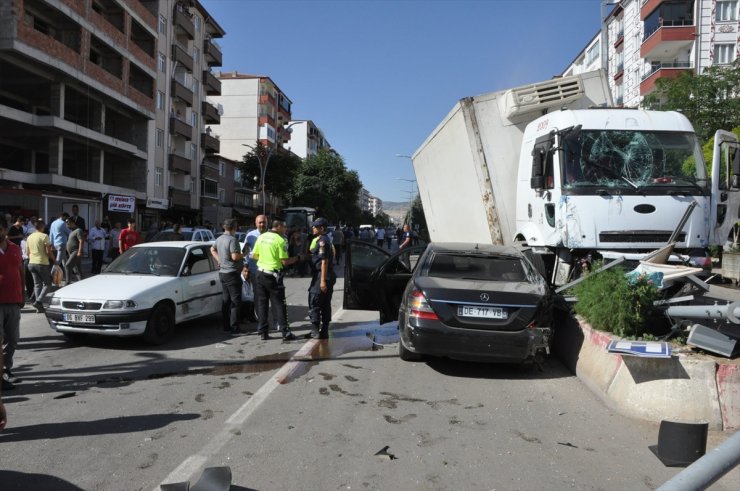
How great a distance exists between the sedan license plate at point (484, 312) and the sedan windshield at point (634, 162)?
8.24 ft

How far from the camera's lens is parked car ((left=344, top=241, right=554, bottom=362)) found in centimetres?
588

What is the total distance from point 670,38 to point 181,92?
35562mm

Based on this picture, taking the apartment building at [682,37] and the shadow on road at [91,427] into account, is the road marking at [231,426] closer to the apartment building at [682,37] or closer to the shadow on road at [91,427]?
the shadow on road at [91,427]

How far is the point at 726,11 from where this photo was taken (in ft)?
119

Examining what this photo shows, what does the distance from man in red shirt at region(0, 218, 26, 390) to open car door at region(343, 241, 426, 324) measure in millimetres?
4583

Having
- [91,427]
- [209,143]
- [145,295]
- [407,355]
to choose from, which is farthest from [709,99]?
[209,143]

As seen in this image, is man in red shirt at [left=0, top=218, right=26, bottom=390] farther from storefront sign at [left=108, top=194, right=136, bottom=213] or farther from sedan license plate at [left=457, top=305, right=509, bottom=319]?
storefront sign at [left=108, top=194, right=136, bottom=213]

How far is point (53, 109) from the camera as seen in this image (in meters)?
27.4

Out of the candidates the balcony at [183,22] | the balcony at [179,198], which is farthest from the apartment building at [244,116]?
the balcony at [183,22]

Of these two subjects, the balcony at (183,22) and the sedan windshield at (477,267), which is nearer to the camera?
the sedan windshield at (477,267)

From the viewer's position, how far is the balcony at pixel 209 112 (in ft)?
163

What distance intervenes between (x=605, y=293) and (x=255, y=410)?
3.73m

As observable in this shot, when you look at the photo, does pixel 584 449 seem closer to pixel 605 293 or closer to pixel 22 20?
pixel 605 293

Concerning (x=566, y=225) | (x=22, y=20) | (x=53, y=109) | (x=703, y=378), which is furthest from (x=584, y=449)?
(x=53, y=109)
